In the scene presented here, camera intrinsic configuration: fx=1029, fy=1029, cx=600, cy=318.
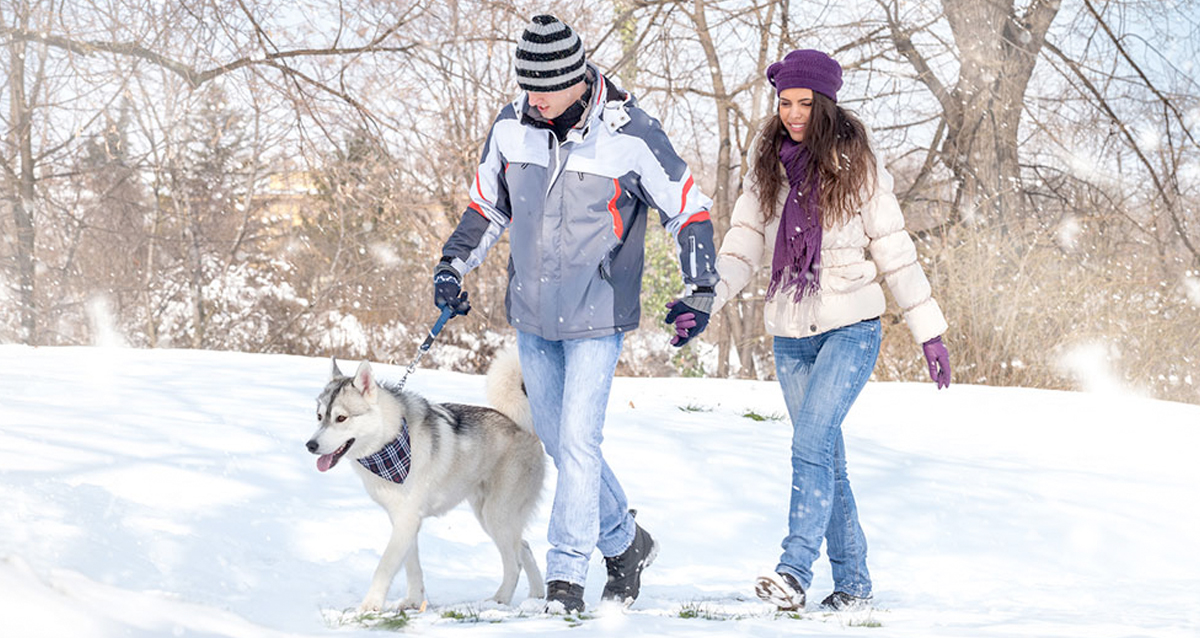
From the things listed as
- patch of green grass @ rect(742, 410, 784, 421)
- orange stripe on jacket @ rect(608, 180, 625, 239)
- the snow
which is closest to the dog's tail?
the snow

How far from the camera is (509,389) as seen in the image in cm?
461

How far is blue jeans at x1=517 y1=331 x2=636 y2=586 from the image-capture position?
152 inches

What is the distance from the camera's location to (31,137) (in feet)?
54.5

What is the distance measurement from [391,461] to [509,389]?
0.71 m

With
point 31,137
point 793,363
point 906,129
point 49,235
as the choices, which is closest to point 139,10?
point 793,363

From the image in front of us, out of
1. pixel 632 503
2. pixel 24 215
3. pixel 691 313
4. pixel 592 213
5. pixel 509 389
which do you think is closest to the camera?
pixel 592 213

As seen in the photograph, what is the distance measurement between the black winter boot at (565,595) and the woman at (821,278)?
Answer: 72 centimetres

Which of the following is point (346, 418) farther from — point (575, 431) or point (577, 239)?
point (577, 239)

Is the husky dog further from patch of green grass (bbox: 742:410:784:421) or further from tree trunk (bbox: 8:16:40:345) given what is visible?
tree trunk (bbox: 8:16:40:345)

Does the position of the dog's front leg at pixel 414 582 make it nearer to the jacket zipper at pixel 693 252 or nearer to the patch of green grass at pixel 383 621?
the patch of green grass at pixel 383 621

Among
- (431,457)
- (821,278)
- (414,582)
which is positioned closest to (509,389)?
A: (431,457)

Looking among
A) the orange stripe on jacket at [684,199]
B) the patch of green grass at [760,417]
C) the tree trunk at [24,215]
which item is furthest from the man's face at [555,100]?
the tree trunk at [24,215]

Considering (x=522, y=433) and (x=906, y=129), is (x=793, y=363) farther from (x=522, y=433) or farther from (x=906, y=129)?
(x=906, y=129)

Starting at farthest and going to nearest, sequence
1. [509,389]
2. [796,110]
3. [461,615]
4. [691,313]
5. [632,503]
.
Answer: [632,503], [509,389], [796,110], [691,313], [461,615]
